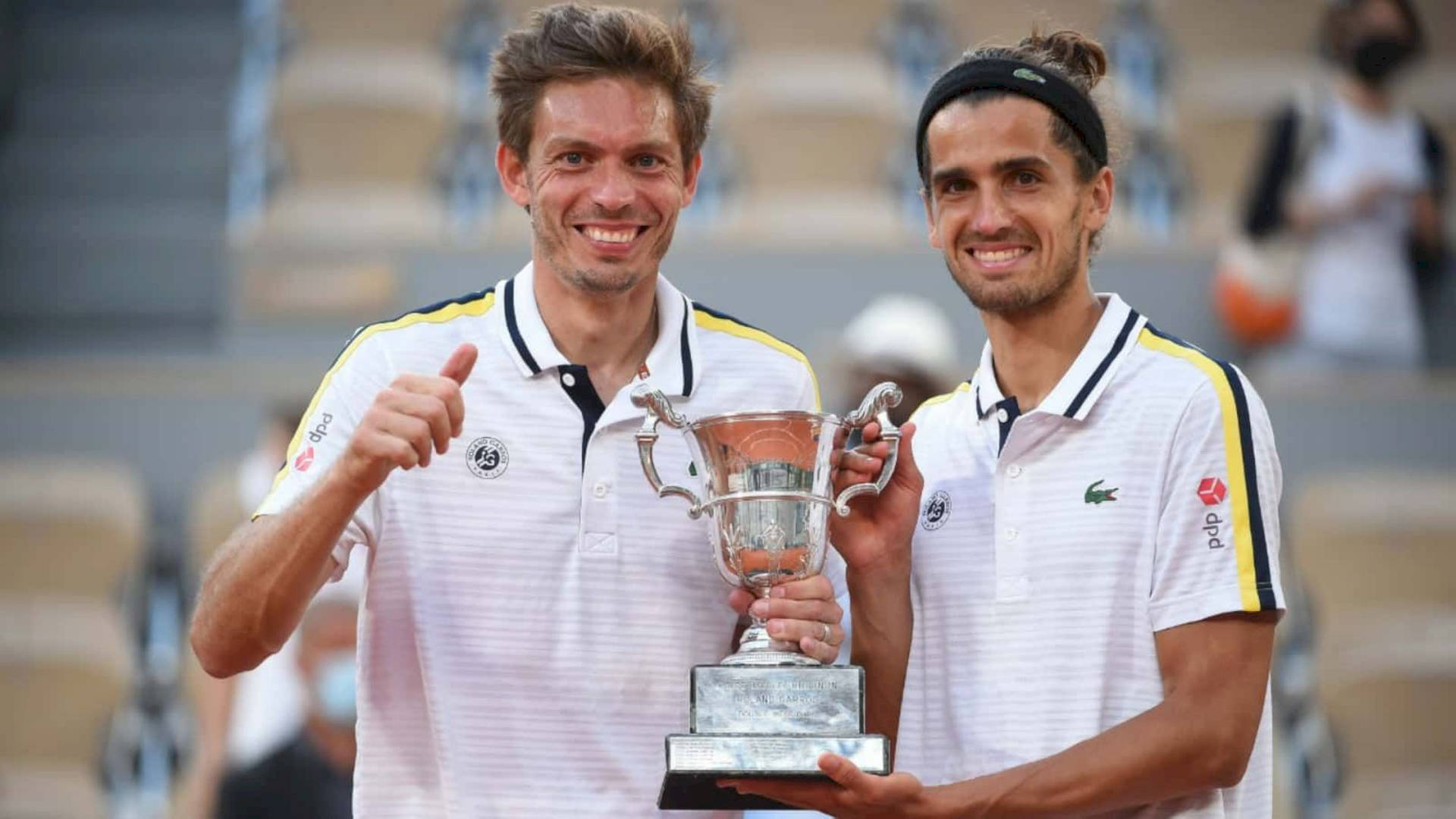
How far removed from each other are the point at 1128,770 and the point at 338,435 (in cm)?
106

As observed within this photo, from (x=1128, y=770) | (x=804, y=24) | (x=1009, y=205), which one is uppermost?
(x=804, y=24)

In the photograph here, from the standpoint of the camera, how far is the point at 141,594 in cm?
611

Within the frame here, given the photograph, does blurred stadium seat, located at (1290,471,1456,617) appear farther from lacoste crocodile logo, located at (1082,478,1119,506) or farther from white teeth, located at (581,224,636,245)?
white teeth, located at (581,224,636,245)

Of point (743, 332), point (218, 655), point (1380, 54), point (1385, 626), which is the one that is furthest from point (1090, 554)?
point (1380, 54)

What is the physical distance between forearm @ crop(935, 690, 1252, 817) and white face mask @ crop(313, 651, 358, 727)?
258 centimetres

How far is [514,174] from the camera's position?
287cm

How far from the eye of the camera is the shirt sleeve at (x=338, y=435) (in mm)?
2650

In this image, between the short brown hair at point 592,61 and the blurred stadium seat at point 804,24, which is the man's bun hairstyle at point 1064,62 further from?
the blurred stadium seat at point 804,24

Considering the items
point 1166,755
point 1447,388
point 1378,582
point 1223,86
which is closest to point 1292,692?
point 1378,582

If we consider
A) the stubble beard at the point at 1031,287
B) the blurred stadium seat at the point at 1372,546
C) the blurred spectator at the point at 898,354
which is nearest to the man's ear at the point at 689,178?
the stubble beard at the point at 1031,287

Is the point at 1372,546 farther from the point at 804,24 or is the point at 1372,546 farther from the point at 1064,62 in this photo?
the point at 1064,62

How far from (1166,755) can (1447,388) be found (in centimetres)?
412

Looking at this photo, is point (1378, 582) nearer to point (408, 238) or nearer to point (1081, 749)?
point (408, 238)

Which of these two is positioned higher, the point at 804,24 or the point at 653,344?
the point at 804,24
